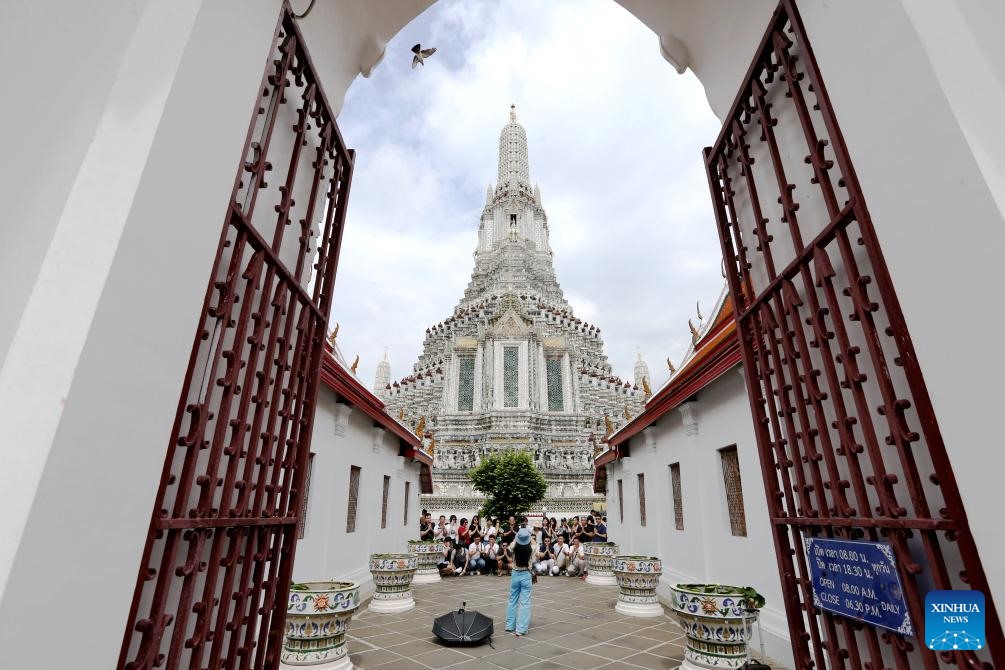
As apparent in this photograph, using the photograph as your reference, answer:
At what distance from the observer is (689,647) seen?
218 inches

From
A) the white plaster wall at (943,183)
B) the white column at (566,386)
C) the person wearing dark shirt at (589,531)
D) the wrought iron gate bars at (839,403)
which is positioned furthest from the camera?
the white column at (566,386)

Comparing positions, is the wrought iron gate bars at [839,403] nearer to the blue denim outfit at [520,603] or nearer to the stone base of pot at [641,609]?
the blue denim outfit at [520,603]

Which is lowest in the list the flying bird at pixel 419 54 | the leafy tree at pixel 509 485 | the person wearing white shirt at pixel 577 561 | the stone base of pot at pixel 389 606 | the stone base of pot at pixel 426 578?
the stone base of pot at pixel 389 606

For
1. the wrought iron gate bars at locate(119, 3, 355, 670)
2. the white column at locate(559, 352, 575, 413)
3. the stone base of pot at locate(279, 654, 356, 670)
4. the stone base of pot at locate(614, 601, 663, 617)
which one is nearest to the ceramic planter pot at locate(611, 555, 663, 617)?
the stone base of pot at locate(614, 601, 663, 617)

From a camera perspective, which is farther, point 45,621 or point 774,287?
point 774,287

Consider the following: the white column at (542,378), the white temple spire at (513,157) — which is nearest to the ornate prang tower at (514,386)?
the white column at (542,378)

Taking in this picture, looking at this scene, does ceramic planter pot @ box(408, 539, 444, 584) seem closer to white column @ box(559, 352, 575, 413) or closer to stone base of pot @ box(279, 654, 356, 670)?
stone base of pot @ box(279, 654, 356, 670)

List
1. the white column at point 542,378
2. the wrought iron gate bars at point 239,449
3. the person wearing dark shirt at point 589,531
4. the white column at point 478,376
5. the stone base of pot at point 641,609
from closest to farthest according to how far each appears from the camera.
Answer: the wrought iron gate bars at point 239,449 < the stone base of pot at point 641,609 < the person wearing dark shirt at point 589,531 < the white column at point 542,378 < the white column at point 478,376

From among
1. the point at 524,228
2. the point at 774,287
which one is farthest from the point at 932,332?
the point at 524,228

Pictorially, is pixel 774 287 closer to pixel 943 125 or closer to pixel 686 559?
pixel 943 125

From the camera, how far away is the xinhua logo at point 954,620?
5.69 feet

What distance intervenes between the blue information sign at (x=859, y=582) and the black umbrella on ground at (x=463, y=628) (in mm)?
4972

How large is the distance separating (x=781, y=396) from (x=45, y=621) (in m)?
3.27

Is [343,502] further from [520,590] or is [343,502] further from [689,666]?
[689,666]
